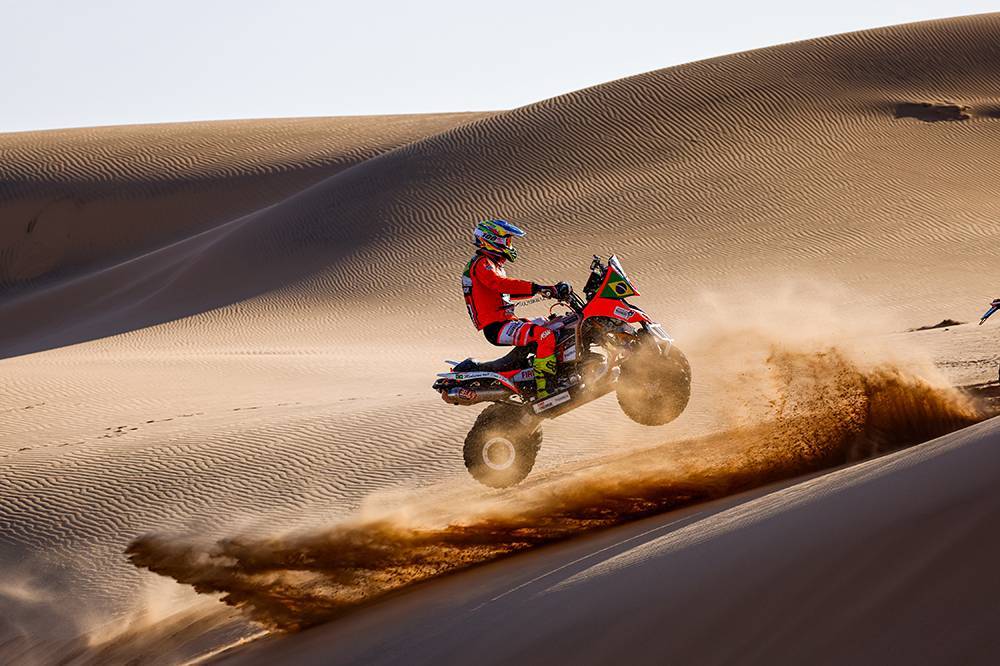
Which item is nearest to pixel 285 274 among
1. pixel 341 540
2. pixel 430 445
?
pixel 430 445

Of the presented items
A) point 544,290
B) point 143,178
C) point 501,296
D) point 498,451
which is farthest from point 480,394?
point 143,178

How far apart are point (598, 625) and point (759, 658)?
834mm

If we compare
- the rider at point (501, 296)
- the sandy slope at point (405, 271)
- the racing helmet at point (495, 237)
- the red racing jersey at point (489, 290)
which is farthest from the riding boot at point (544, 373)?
the sandy slope at point (405, 271)

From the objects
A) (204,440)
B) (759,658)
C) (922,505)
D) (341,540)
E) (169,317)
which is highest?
(169,317)

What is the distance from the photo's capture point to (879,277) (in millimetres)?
21062

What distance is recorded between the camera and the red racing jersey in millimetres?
7590

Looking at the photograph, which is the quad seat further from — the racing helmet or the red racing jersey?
the racing helmet

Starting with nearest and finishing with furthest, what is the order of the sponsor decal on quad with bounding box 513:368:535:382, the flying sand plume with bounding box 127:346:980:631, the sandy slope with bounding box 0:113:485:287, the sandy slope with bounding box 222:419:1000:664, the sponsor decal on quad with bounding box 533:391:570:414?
1. the sandy slope with bounding box 222:419:1000:664
2. the flying sand plume with bounding box 127:346:980:631
3. the sponsor decal on quad with bounding box 533:391:570:414
4. the sponsor decal on quad with bounding box 513:368:535:382
5. the sandy slope with bounding box 0:113:485:287

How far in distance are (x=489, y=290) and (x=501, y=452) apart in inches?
43.1

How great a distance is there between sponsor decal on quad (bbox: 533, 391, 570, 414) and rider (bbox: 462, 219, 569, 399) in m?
0.05

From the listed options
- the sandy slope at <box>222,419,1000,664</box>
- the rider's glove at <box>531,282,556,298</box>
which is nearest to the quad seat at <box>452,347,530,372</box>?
the rider's glove at <box>531,282,556,298</box>

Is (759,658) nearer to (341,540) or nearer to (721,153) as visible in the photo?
(341,540)

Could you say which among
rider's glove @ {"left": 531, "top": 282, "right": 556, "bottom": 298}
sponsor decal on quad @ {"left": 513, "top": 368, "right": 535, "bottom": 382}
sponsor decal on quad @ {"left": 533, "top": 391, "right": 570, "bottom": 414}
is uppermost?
rider's glove @ {"left": 531, "top": 282, "right": 556, "bottom": 298}

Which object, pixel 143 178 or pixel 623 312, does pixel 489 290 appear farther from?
pixel 143 178
